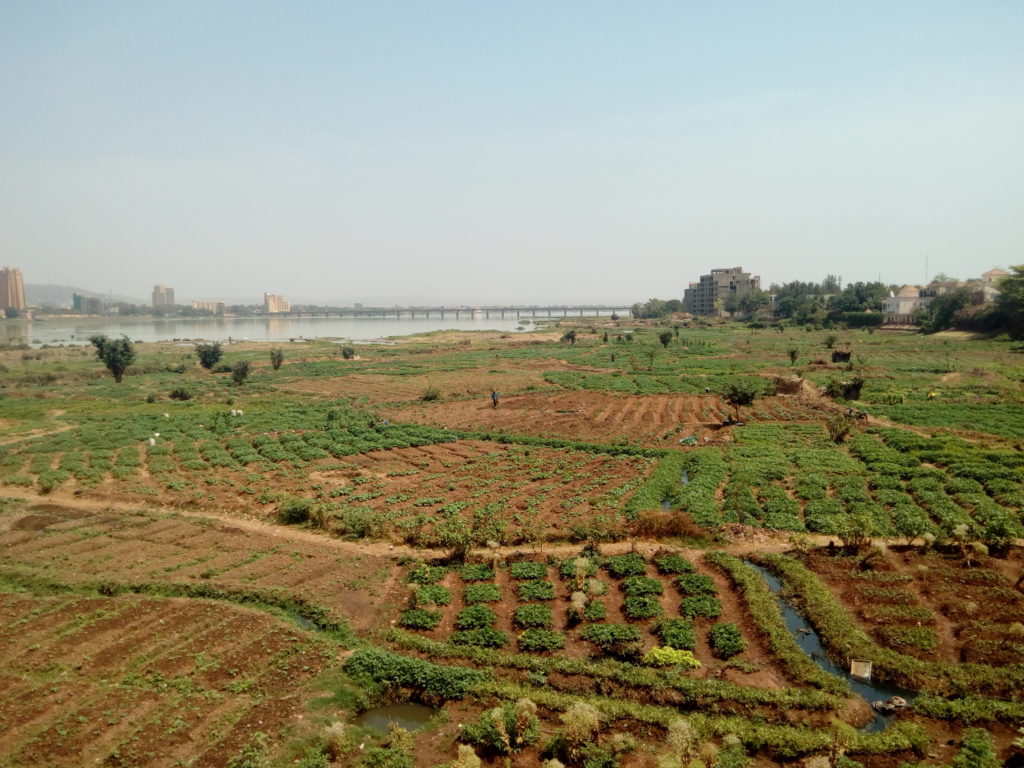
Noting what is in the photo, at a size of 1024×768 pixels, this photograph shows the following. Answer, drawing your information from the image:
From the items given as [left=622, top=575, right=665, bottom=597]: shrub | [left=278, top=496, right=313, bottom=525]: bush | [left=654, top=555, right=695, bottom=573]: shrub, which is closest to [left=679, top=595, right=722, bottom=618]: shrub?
[left=622, top=575, right=665, bottom=597]: shrub

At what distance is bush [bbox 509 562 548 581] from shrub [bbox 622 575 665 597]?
1.96 meters

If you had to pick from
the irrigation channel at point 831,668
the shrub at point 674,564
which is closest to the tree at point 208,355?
the shrub at point 674,564

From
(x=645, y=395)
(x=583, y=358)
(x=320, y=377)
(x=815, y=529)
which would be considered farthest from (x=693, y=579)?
(x=583, y=358)

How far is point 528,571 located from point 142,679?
25.9ft

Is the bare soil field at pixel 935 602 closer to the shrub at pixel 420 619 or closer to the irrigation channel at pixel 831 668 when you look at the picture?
the irrigation channel at pixel 831 668

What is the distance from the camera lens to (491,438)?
27406mm

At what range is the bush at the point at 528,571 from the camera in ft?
44.6

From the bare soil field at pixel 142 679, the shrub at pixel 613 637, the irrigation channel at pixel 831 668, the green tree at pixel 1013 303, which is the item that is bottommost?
the irrigation channel at pixel 831 668

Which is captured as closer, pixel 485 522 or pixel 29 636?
pixel 29 636

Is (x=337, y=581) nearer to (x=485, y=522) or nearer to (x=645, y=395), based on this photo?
(x=485, y=522)

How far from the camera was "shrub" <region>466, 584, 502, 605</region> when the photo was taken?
12602mm

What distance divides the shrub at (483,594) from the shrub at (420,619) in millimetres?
833

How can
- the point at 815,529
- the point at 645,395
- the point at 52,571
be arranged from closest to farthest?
the point at 52,571 < the point at 815,529 < the point at 645,395

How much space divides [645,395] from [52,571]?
3166 centimetres
